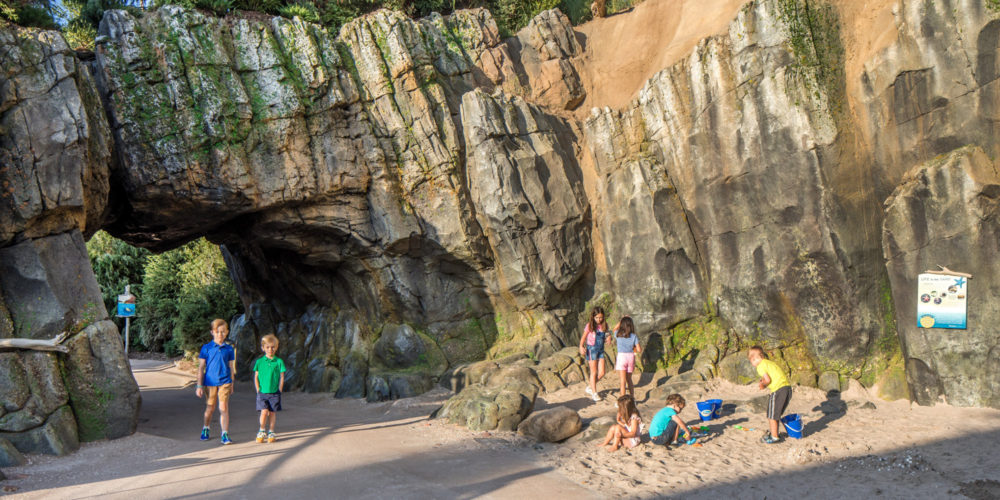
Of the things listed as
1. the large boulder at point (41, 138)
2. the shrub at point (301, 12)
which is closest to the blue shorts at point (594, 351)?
the large boulder at point (41, 138)

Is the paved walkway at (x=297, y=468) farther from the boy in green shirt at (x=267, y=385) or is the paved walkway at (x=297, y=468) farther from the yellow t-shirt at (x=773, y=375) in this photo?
the yellow t-shirt at (x=773, y=375)

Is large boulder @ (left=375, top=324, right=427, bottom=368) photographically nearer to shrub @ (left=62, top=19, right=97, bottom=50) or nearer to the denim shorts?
the denim shorts

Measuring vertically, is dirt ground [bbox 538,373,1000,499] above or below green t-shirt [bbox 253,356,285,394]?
below

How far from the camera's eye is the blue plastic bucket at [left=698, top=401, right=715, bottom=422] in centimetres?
900

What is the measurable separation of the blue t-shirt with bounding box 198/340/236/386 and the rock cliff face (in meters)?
1.99

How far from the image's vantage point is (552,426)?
331 inches

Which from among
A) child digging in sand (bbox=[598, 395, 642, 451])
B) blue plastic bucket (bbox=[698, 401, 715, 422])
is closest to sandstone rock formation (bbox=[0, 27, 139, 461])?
child digging in sand (bbox=[598, 395, 642, 451])

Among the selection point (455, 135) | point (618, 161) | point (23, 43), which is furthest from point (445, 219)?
point (23, 43)

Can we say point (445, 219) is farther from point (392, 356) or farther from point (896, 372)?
point (896, 372)

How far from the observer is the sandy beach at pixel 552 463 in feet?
20.3

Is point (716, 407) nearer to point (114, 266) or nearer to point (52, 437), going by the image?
point (52, 437)

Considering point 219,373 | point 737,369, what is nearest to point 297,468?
point 219,373

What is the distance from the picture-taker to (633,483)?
6.55 metres

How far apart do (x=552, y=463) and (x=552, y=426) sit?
3.46 feet
